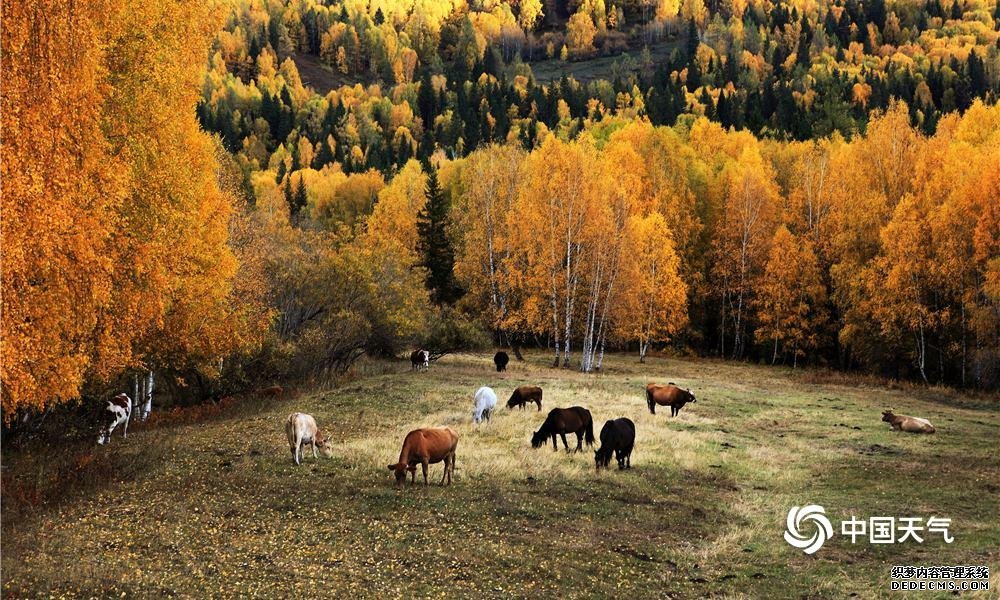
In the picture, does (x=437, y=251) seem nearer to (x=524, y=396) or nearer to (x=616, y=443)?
(x=524, y=396)

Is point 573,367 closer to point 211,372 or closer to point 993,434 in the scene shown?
point 993,434

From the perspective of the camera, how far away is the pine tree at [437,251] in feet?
213

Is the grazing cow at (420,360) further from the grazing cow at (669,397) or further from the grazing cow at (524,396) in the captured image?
the grazing cow at (669,397)

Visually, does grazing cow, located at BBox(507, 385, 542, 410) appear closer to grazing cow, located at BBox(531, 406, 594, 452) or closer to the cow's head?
grazing cow, located at BBox(531, 406, 594, 452)

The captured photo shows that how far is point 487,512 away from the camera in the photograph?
15273 mm

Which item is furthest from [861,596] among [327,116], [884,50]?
[884,50]

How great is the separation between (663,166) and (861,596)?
6361 centimetres

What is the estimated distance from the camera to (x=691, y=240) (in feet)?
221

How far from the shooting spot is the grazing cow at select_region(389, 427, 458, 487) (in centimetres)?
1677

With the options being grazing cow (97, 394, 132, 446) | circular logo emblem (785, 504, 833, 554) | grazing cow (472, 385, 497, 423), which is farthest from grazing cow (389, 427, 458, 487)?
grazing cow (97, 394, 132, 446)

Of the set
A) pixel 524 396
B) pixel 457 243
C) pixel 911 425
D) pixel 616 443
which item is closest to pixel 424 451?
pixel 616 443

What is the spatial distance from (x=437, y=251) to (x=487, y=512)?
5182 centimetres

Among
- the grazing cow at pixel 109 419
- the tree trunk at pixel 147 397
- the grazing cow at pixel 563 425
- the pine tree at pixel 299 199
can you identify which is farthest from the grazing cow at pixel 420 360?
the pine tree at pixel 299 199

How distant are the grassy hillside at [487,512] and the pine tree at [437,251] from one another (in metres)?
37.7
